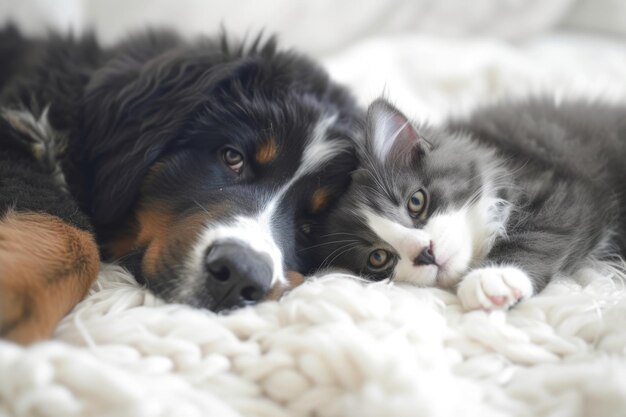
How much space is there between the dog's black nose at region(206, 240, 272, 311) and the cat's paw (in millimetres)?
490

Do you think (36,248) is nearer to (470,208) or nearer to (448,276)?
(448,276)

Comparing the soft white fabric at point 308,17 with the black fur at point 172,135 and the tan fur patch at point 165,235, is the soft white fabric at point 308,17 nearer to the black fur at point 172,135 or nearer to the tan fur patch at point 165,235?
the black fur at point 172,135

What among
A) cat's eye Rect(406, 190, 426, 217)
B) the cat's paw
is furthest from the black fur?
the cat's paw

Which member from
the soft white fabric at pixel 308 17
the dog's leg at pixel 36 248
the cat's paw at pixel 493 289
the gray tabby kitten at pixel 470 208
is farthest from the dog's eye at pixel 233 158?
the soft white fabric at pixel 308 17

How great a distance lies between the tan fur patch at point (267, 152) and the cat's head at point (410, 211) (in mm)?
259

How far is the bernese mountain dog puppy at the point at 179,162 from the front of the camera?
1.49 m

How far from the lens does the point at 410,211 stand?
1.86 meters

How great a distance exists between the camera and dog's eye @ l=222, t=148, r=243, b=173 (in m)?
1.79

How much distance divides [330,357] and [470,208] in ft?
2.94

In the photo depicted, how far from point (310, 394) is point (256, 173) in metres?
0.80

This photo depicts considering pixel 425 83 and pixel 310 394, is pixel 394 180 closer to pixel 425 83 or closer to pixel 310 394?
pixel 310 394

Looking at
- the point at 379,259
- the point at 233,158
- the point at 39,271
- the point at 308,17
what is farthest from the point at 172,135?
the point at 308,17

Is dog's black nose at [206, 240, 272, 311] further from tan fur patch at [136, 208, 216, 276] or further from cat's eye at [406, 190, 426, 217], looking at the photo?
cat's eye at [406, 190, 426, 217]

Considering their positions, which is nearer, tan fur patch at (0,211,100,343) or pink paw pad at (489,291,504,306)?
tan fur patch at (0,211,100,343)
